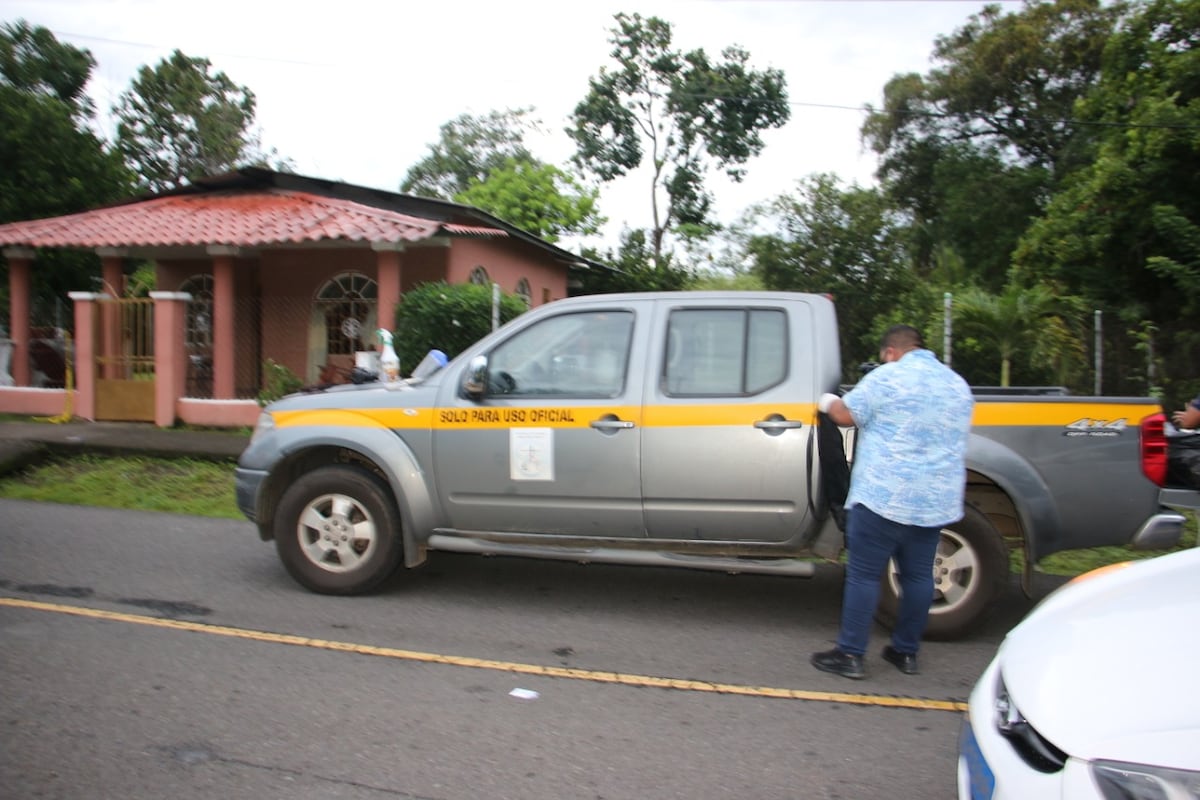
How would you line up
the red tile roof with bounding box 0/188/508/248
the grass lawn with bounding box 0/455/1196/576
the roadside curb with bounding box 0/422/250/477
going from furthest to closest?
the red tile roof with bounding box 0/188/508/248 → the roadside curb with bounding box 0/422/250/477 → the grass lawn with bounding box 0/455/1196/576

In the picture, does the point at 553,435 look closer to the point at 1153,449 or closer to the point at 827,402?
the point at 827,402

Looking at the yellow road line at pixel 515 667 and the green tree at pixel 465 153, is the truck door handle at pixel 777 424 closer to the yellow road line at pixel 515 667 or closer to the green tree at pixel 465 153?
the yellow road line at pixel 515 667

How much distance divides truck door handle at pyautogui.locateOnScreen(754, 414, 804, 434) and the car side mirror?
1.59 metres

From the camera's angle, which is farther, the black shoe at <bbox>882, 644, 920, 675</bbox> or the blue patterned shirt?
the black shoe at <bbox>882, 644, 920, 675</bbox>

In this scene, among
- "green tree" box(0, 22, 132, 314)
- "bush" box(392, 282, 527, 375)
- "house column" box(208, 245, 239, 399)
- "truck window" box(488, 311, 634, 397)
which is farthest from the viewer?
"green tree" box(0, 22, 132, 314)

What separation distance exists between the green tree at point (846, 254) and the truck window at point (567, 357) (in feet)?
48.6

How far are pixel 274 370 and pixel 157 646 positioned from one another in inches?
319

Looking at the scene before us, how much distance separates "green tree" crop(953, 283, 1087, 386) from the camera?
12297mm

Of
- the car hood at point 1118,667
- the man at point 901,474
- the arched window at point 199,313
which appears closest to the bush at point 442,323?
the arched window at point 199,313

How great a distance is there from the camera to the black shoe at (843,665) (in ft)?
15.2

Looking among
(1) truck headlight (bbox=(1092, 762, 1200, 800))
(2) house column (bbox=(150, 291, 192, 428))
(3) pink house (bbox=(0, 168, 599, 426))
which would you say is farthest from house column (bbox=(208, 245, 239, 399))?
(1) truck headlight (bbox=(1092, 762, 1200, 800))

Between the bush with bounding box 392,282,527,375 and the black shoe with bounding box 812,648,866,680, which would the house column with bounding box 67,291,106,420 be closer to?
the bush with bounding box 392,282,527,375

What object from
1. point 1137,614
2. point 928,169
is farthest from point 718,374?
point 928,169

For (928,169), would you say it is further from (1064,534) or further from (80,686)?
(80,686)
